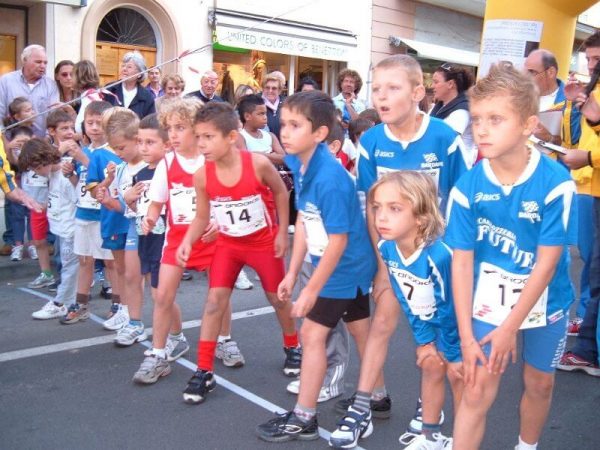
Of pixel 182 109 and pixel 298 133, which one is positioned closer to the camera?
pixel 298 133

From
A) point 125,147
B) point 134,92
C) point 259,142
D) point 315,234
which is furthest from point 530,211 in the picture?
point 134,92

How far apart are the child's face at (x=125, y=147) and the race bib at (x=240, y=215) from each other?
1.12 metres

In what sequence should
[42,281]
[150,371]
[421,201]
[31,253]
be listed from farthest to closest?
[31,253] < [42,281] < [150,371] < [421,201]

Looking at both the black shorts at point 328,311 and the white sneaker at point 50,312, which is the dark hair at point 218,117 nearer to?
the black shorts at point 328,311

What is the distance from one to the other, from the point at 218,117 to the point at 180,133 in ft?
1.45

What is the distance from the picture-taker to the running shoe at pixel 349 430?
3.31 meters

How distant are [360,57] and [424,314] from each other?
15.0m

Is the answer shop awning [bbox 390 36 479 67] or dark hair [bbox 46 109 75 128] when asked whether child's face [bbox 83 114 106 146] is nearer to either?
dark hair [bbox 46 109 75 128]

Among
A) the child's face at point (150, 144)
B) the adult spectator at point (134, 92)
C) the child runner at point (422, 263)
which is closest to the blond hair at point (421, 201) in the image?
the child runner at point (422, 263)

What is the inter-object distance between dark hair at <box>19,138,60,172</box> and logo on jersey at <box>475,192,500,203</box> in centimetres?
406

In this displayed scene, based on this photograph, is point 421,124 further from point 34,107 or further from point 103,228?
point 34,107

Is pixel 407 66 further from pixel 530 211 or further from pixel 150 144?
pixel 150 144

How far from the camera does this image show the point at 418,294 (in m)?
2.98

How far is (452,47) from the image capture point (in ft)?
67.7
